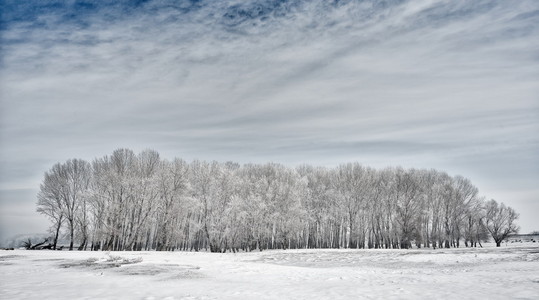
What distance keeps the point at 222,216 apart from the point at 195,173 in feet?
38.4

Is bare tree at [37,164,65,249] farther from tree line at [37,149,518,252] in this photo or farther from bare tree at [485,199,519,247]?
bare tree at [485,199,519,247]

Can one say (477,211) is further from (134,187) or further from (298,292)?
(298,292)

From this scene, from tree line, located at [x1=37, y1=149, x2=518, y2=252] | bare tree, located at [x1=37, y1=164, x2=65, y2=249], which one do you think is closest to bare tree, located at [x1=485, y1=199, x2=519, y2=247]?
tree line, located at [x1=37, y1=149, x2=518, y2=252]

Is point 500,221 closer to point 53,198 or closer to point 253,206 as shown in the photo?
point 253,206

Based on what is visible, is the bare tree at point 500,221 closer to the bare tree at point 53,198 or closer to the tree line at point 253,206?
the tree line at point 253,206

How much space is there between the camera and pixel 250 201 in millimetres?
60594

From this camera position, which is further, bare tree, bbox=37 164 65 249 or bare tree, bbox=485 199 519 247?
bare tree, bbox=485 199 519 247

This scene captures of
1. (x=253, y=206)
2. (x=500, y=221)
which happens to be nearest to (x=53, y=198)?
(x=253, y=206)

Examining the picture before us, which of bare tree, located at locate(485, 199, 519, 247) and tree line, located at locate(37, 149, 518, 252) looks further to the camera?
bare tree, located at locate(485, 199, 519, 247)

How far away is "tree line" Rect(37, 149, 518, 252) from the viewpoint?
168 feet

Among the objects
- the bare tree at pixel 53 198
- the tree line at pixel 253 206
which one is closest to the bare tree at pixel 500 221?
the tree line at pixel 253 206

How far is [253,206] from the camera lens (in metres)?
60.3

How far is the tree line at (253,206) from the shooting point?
51312 mm

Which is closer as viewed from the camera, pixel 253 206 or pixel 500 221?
pixel 253 206
